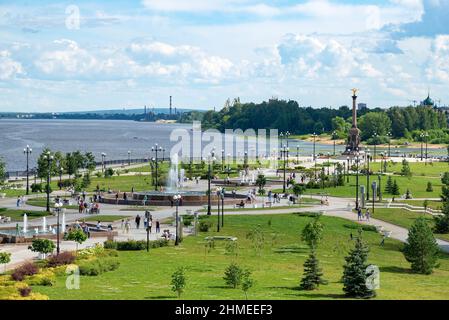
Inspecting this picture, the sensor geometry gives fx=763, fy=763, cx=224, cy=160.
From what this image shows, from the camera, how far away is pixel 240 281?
27172 millimetres

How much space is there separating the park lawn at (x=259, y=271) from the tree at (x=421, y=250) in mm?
522

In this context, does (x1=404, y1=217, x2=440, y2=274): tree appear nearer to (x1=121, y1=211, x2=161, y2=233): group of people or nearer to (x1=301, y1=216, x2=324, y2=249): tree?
(x1=301, y1=216, x2=324, y2=249): tree

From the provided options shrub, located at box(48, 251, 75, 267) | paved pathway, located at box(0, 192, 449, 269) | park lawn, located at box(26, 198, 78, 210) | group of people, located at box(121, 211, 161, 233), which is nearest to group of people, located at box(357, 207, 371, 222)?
paved pathway, located at box(0, 192, 449, 269)

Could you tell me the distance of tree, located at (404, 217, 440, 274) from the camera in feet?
112

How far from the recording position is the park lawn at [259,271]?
2611cm

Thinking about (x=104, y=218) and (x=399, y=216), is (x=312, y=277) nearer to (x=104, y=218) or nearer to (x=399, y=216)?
(x=104, y=218)

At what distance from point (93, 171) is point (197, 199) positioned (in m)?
38.2

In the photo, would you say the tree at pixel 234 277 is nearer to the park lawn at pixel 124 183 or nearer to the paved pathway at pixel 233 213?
the paved pathway at pixel 233 213

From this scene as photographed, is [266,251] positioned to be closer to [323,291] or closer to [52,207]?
[323,291]

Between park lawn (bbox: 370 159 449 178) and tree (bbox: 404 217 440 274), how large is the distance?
5782cm

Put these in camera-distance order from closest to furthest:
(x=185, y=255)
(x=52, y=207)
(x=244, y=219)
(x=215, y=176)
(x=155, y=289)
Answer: (x=155, y=289) → (x=185, y=255) → (x=244, y=219) → (x=52, y=207) → (x=215, y=176)

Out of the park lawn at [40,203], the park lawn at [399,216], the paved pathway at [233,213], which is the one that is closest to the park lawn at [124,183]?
the park lawn at [40,203]
